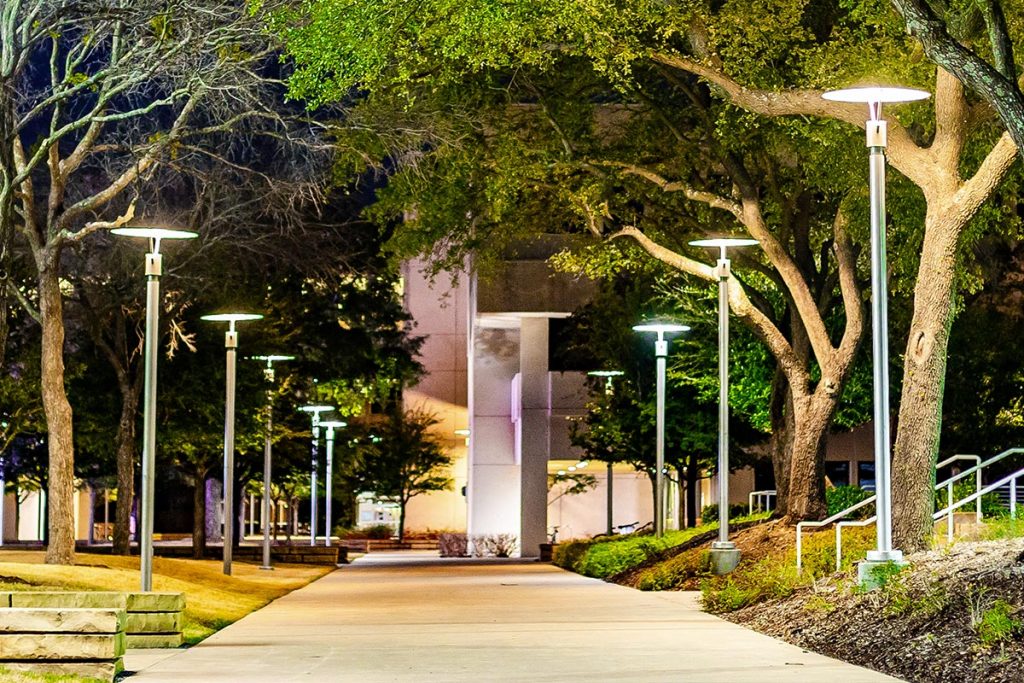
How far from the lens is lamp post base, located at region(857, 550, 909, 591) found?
728 inches

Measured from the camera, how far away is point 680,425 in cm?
4556

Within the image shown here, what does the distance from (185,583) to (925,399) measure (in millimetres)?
13733

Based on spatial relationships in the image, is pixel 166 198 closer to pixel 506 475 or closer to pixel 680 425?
pixel 680 425

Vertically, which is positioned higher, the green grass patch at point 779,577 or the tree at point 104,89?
the tree at point 104,89

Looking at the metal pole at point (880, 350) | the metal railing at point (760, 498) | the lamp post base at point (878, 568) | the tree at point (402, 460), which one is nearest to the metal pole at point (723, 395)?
the metal pole at point (880, 350)

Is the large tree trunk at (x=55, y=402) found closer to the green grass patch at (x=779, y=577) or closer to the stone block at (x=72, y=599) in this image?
the green grass patch at (x=779, y=577)

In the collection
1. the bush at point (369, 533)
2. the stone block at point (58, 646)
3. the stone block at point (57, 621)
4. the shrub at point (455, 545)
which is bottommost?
the bush at point (369, 533)

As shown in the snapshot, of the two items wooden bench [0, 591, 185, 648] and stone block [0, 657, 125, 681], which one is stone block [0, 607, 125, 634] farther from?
wooden bench [0, 591, 185, 648]

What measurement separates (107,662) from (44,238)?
17294 millimetres

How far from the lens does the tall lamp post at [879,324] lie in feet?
61.5

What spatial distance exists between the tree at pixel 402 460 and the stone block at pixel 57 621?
64130 mm

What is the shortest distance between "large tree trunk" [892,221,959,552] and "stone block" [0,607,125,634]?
11.0 metres

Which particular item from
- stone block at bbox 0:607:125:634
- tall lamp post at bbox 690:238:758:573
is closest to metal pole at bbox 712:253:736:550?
tall lamp post at bbox 690:238:758:573

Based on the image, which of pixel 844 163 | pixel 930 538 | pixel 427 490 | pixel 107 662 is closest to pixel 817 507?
pixel 844 163
